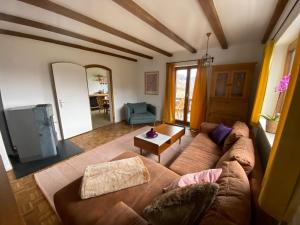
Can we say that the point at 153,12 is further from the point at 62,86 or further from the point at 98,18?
the point at 62,86

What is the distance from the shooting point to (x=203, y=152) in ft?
6.93

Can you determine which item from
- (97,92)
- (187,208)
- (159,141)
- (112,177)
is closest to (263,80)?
(159,141)

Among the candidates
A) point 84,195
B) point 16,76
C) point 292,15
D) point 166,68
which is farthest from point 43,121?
point 292,15

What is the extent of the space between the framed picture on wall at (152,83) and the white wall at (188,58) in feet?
0.40

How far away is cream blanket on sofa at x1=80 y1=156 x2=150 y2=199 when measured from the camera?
1.28 metres

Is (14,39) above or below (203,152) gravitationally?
above

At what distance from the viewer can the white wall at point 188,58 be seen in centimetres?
317

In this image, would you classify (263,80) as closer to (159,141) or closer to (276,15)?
(276,15)

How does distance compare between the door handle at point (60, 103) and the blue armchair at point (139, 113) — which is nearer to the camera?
the door handle at point (60, 103)

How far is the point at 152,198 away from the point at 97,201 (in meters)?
0.50

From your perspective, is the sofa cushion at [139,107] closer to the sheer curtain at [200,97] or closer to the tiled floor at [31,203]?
the sheer curtain at [200,97]

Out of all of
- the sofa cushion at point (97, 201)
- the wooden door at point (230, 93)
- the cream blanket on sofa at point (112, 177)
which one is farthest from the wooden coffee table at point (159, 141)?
the wooden door at point (230, 93)

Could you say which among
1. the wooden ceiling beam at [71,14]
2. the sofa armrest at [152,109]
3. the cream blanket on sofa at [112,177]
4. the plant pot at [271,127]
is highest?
the wooden ceiling beam at [71,14]

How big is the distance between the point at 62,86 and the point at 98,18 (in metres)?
2.02
